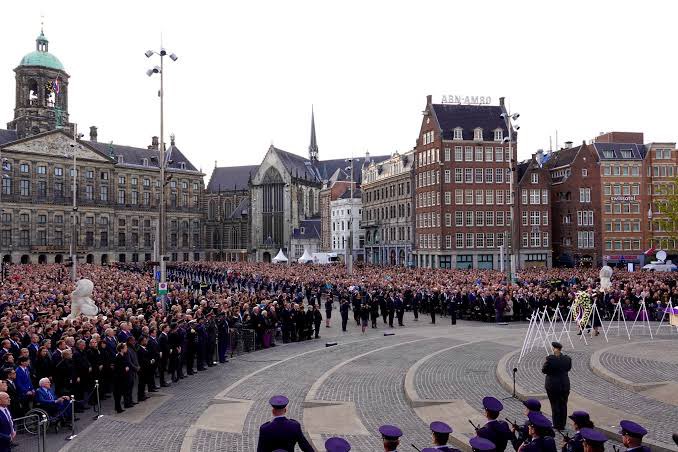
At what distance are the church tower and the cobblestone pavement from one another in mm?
84039

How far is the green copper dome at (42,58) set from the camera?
91812 millimetres

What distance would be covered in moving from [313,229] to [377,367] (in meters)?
94.9

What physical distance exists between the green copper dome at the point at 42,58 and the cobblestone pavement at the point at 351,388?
8753cm

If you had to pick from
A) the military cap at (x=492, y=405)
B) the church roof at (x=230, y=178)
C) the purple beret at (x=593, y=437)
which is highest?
the church roof at (x=230, y=178)

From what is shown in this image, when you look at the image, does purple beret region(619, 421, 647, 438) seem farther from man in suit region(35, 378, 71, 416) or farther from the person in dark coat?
the person in dark coat

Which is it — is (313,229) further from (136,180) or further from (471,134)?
(471,134)

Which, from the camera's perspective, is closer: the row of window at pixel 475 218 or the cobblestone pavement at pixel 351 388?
the cobblestone pavement at pixel 351 388

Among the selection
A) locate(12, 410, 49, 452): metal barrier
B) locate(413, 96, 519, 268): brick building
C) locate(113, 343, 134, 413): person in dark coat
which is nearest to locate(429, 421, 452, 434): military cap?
locate(12, 410, 49, 452): metal barrier

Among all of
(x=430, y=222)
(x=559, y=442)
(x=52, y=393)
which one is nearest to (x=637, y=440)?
(x=559, y=442)

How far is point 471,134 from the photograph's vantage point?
6788cm

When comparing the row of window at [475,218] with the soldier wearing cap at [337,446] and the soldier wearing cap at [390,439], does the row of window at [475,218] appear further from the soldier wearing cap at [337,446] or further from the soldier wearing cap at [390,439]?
the soldier wearing cap at [390,439]

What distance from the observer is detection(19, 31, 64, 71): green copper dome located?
9181cm

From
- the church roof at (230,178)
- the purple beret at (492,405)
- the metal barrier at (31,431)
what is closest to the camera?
the purple beret at (492,405)

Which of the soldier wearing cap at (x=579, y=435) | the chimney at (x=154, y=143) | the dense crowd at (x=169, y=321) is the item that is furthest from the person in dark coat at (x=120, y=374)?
the chimney at (x=154, y=143)
